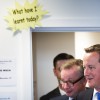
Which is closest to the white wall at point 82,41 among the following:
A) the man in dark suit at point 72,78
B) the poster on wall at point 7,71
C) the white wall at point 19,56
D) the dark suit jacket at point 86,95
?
the man in dark suit at point 72,78

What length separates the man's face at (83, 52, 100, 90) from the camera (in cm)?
159

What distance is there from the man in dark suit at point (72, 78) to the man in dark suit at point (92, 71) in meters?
0.06

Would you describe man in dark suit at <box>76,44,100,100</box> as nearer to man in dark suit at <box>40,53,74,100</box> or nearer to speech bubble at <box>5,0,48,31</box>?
man in dark suit at <box>40,53,74,100</box>

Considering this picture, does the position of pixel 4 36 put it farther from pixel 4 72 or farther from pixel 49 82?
pixel 49 82

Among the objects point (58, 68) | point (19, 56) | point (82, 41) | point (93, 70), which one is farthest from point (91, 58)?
point (19, 56)

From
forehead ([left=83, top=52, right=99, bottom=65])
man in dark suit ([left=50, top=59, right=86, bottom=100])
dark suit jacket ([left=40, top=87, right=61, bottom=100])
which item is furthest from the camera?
dark suit jacket ([left=40, top=87, right=61, bottom=100])

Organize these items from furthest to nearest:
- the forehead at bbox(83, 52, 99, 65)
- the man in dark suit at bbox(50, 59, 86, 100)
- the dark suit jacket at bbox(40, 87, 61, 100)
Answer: the dark suit jacket at bbox(40, 87, 61, 100) → the man in dark suit at bbox(50, 59, 86, 100) → the forehead at bbox(83, 52, 99, 65)

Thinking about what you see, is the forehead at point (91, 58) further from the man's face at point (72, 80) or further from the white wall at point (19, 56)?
the white wall at point (19, 56)

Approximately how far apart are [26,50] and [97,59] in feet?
1.85

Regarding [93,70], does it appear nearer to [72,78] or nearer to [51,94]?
[72,78]

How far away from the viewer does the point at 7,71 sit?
190 centimetres

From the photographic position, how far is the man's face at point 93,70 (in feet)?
5.22

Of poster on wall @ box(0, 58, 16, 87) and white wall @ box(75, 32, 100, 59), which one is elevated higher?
white wall @ box(75, 32, 100, 59)

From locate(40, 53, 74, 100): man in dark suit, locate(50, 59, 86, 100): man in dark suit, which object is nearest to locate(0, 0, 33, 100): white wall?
locate(40, 53, 74, 100): man in dark suit
